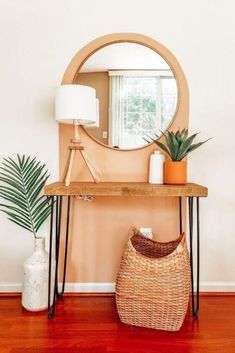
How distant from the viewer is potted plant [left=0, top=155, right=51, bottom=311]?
1.89m

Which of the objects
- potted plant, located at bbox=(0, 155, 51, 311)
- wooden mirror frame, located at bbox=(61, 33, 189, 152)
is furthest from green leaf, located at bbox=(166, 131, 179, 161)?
potted plant, located at bbox=(0, 155, 51, 311)

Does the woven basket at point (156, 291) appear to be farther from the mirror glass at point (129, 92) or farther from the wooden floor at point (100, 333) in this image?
the mirror glass at point (129, 92)

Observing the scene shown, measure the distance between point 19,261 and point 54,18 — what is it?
66.7 inches

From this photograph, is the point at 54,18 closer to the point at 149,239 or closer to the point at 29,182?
the point at 29,182

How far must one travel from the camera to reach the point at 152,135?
213 cm

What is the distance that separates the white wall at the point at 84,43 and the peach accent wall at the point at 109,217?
0.75 feet

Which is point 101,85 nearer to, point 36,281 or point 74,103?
point 74,103

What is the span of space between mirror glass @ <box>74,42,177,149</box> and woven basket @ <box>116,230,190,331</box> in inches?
32.3

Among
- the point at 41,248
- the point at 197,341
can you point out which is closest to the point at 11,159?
the point at 41,248

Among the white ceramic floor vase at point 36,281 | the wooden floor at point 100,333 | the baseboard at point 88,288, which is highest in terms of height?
the white ceramic floor vase at point 36,281

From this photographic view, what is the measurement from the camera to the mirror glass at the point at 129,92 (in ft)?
6.91

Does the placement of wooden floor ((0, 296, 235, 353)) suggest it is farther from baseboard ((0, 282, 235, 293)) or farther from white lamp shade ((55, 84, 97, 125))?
white lamp shade ((55, 84, 97, 125))

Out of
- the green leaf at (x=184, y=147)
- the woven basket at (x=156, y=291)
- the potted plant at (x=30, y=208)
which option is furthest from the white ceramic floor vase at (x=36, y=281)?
the green leaf at (x=184, y=147)

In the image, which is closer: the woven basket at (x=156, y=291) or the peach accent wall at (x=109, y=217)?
the woven basket at (x=156, y=291)
